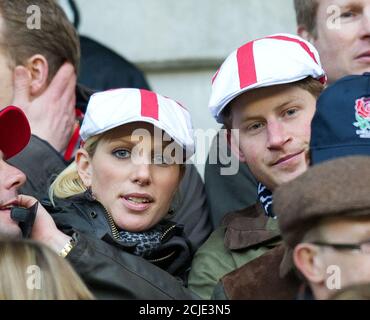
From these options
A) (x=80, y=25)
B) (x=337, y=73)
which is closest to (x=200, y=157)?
(x=337, y=73)

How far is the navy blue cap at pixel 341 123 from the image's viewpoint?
284 cm

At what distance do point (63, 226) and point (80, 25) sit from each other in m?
2.79

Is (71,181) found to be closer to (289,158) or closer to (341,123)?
(289,158)

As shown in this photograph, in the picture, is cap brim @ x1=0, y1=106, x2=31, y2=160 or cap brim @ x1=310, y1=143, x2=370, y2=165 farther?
cap brim @ x1=0, y1=106, x2=31, y2=160

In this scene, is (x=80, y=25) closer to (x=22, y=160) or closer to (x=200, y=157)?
(x=200, y=157)

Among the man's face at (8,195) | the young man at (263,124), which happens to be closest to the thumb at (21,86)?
the man's face at (8,195)

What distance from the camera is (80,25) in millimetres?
5617

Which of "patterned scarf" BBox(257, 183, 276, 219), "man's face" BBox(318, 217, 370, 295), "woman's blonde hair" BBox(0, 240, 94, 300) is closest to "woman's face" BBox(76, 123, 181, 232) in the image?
"patterned scarf" BBox(257, 183, 276, 219)

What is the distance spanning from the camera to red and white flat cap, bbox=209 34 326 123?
9.96 ft

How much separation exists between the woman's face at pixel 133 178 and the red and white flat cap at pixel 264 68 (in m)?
0.22

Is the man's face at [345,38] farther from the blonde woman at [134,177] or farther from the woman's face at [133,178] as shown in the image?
the woman's face at [133,178]

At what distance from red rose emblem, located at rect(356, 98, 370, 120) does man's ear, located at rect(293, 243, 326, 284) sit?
510mm

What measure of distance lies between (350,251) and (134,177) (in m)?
0.82

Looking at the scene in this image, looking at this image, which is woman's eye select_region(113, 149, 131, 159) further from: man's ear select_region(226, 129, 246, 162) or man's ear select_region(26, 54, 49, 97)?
man's ear select_region(26, 54, 49, 97)
